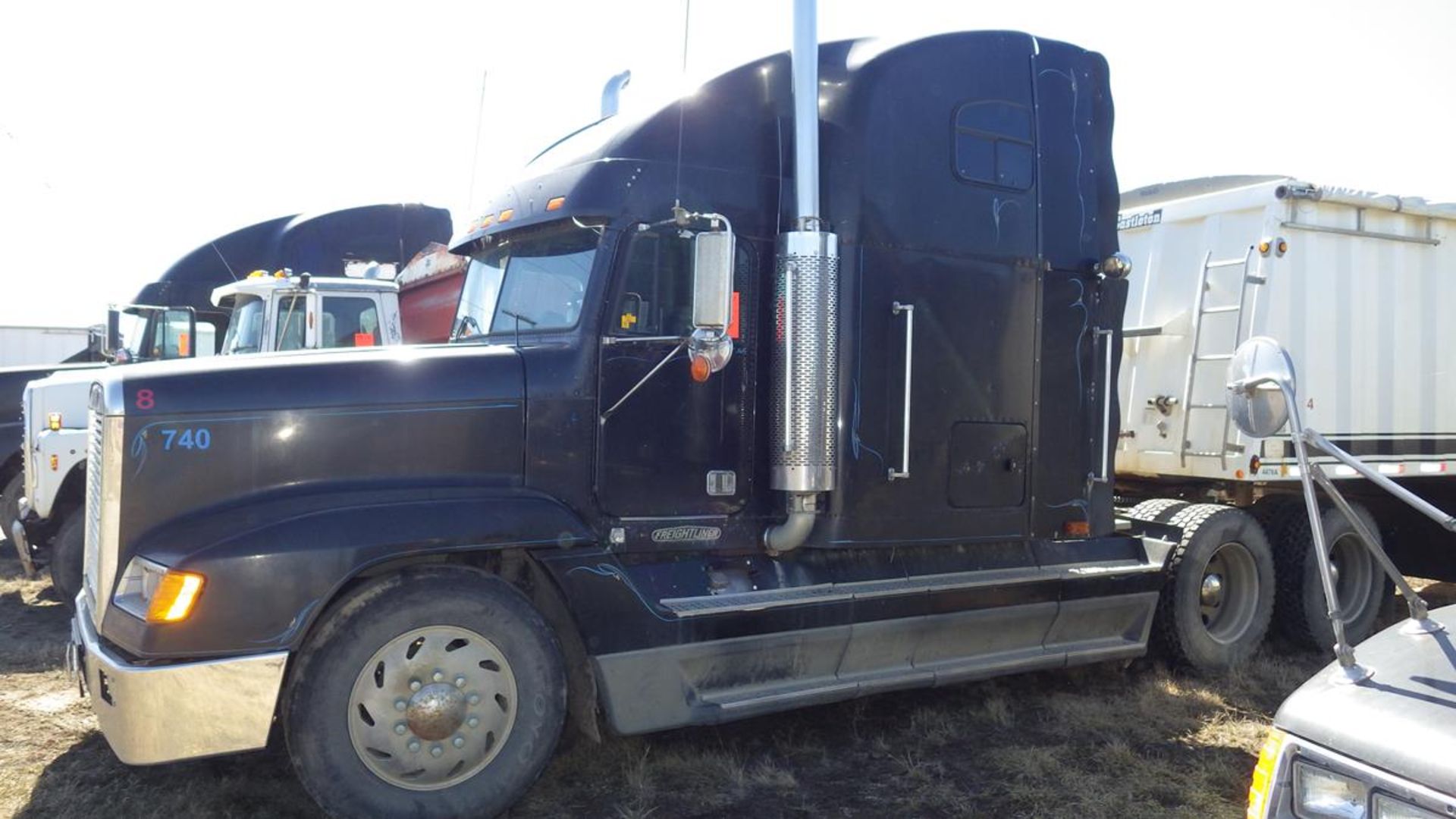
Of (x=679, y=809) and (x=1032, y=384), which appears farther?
(x=1032, y=384)

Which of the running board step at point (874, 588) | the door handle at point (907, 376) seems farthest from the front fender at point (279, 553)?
the door handle at point (907, 376)

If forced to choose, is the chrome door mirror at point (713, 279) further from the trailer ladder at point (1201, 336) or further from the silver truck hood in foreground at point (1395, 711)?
the trailer ladder at point (1201, 336)

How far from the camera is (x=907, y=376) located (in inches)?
215

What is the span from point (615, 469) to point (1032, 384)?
96.2 inches

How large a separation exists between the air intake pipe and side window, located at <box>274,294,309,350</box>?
→ 5.08 metres

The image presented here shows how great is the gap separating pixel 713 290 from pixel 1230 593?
185 inches

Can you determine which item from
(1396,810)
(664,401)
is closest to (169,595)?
(664,401)

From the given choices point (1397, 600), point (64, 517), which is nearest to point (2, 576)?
point (64, 517)

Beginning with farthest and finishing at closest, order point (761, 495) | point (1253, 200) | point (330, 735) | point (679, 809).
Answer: point (1253, 200), point (761, 495), point (679, 809), point (330, 735)

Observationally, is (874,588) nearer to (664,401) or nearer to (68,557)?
(664,401)

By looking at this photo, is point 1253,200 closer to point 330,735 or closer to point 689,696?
point 689,696

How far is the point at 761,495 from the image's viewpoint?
530 centimetres

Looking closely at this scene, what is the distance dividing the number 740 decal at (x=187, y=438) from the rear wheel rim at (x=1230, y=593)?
5841 millimetres

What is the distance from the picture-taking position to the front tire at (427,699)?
4152 millimetres
